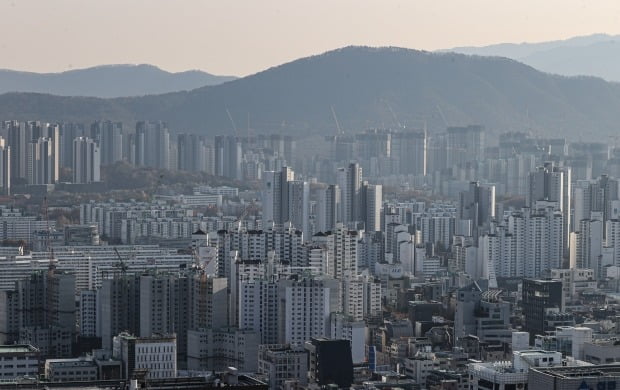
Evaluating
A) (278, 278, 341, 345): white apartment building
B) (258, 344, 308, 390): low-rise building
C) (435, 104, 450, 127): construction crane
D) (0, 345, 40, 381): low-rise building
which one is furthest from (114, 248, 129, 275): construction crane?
(435, 104, 450, 127): construction crane

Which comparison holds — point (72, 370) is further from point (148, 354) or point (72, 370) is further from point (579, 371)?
point (579, 371)

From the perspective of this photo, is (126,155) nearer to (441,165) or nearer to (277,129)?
(277,129)

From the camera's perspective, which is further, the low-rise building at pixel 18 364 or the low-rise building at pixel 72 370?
the low-rise building at pixel 72 370

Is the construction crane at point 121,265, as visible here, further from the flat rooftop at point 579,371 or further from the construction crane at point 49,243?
the flat rooftop at point 579,371

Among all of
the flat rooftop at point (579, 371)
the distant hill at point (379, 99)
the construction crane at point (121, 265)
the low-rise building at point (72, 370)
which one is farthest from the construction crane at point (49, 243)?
the distant hill at point (379, 99)

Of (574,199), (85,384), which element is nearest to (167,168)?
(574,199)

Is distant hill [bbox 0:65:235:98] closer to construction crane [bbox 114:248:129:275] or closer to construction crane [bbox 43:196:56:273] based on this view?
construction crane [bbox 43:196:56:273]
